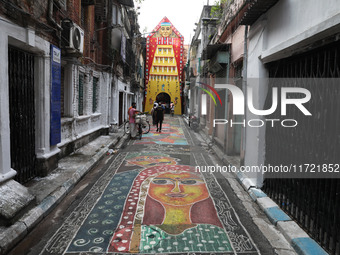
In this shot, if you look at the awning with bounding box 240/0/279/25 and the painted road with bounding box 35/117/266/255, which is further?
the awning with bounding box 240/0/279/25

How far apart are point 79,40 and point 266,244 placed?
7.57m

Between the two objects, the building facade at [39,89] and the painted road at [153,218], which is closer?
the painted road at [153,218]

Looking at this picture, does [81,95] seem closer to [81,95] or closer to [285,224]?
[81,95]

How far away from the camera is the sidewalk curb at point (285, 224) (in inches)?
137

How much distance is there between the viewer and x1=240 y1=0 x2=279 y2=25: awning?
205 inches

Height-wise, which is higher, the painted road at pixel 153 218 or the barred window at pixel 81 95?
the barred window at pixel 81 95

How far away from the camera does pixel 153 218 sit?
4418 millimetres

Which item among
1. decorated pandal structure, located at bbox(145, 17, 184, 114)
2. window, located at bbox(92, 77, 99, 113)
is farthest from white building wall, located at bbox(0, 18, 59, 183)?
decorated pandal structure, located at bbox(145, 17, 184, 114)

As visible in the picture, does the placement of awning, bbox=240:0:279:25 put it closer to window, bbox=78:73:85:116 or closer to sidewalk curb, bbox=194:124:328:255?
sidewalk curb, bbox=194:124:328:255

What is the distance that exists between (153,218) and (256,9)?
176 inches

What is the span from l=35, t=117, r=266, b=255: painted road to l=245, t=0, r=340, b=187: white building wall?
129 centimetres

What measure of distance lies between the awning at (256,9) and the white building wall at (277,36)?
0.10 meters

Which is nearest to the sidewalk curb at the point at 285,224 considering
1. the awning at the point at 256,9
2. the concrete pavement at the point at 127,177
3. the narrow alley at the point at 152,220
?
the concrete pavement at the point at 127,177

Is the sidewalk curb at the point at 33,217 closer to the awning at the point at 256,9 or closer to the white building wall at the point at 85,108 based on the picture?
the white building wall at the point at 85,108
